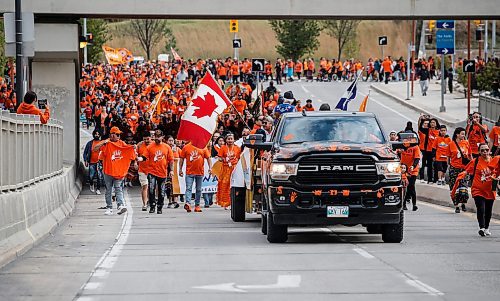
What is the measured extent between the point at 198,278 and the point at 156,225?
394 inches

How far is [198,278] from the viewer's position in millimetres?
14492

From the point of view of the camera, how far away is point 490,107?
4703 centimetres

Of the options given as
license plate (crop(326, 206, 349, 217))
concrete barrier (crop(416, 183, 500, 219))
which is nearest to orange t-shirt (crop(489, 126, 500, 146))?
concrete barrier (crop(416, 183, 500, 219))

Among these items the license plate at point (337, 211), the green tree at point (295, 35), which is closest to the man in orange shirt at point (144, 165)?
the license plate at point (337, 211)

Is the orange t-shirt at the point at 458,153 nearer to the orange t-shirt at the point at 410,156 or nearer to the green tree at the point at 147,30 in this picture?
the orange t-shirt at the point at 410,156

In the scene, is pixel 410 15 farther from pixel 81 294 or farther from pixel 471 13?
pixel 81 294

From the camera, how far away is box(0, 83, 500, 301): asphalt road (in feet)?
43.2

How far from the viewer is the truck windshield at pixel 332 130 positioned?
1977cm

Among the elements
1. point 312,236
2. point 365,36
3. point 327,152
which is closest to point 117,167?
point 312,236

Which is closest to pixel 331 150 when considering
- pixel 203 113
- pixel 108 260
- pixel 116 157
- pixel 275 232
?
pixel 275 232

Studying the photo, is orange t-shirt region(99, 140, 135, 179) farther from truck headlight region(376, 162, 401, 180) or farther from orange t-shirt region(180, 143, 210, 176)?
truck headlight region(376, 162, 401, 180)

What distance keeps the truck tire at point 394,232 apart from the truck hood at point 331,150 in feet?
3.12

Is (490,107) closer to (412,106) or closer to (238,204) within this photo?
(412,106)

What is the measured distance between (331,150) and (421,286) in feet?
18.2
